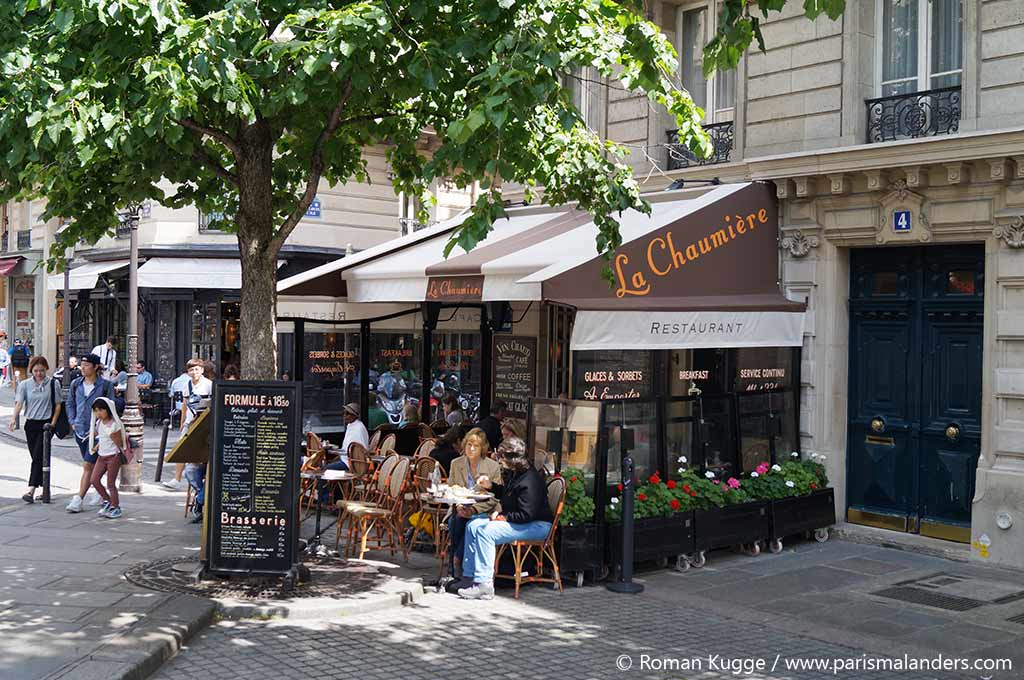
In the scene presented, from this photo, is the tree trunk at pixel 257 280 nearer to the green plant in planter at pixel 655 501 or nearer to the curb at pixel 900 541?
the green plant in planter at pixel 655 501

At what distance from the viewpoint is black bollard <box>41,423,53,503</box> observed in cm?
1301

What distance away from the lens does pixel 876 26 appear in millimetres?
12273

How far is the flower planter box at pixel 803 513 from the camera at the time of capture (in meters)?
11.4

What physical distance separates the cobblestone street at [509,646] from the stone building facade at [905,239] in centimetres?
393

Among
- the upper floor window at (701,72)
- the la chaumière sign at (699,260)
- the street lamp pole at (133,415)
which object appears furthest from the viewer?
the street lamp pole at (133,415)

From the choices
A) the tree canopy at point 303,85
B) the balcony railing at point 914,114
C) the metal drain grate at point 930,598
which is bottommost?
the metal drain grate at point 930,598

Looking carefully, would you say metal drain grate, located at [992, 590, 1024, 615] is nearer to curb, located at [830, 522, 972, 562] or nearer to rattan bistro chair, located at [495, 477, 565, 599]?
curb, located at [830, 522, 972, 562]

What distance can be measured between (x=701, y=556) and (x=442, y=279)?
4.13 metres

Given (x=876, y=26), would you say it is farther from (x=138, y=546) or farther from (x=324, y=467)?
(x=138, y=546)

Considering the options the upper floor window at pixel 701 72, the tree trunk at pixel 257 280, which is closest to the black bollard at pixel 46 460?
the tree trunk at pixel 257 280

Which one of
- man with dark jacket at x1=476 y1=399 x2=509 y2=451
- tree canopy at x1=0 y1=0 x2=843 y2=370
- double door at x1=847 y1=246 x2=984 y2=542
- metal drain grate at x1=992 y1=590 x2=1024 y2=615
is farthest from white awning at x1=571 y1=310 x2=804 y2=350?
metal drain grate at x1=992 y1=590 x2=1024 y2=615

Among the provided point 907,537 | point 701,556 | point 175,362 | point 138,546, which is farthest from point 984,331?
point 175,362

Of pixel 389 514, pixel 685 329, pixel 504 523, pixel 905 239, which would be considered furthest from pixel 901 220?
pixel 389 514

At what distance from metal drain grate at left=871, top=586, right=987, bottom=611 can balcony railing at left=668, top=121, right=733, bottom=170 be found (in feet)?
18.7
